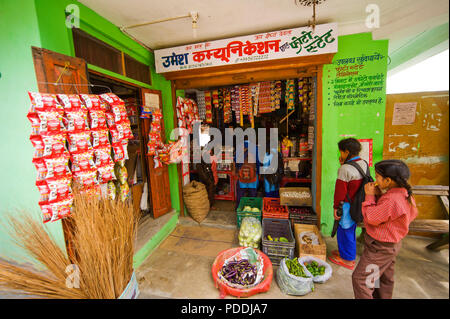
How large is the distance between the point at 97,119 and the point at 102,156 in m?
0.40

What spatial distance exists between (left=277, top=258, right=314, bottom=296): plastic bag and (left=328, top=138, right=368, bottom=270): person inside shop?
32.4 inches

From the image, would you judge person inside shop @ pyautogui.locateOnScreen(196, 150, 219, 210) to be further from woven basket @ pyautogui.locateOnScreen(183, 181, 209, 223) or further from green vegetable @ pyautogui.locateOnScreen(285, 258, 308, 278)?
green vegetable @ pyautogui.locateOnScreen(285, 258, 308, 278)

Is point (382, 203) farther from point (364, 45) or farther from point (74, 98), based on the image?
point (74, 98)

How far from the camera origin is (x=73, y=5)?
1.94 metres

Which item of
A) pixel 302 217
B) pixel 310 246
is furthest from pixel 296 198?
Result: pixel 310 246

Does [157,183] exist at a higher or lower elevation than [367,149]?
lower

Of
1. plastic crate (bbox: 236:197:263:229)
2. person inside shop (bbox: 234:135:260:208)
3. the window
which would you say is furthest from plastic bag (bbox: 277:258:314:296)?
the window

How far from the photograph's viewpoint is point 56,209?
4.94 ft

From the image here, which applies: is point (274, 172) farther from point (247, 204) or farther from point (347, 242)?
point (347, 242)

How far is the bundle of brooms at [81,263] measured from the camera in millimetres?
978

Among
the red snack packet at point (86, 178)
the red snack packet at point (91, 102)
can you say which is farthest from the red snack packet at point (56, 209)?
the red snack packet at point (91, 102)

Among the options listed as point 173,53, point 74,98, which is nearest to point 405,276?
point 74,98

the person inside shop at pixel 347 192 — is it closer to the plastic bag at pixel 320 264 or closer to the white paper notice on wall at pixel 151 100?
the plastic bag at pixel 320 264

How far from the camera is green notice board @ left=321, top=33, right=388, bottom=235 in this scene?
2.79m
